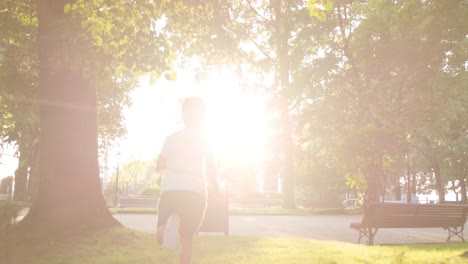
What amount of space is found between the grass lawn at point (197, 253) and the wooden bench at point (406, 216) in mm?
2255

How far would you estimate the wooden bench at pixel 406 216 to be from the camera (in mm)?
10734

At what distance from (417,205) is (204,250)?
6.00 meters

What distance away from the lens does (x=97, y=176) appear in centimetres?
947

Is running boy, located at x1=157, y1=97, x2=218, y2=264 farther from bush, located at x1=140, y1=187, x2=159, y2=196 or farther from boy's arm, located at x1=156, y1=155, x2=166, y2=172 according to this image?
bush, located at x1=140, y1=187, x2=159, y2=196

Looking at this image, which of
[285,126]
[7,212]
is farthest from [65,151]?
[285,126]

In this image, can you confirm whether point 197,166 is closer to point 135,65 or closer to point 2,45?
point 135,65

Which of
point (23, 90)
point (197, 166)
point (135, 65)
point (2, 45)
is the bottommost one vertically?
point (197, 166)

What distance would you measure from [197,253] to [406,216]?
19.7 feet

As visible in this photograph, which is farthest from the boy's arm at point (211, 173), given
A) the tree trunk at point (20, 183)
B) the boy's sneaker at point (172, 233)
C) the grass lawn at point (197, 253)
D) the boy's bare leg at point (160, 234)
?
the tree trunk at point (20, 183)

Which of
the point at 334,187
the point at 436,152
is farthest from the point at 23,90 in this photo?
the point at 436,152

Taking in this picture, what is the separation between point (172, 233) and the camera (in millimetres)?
4070

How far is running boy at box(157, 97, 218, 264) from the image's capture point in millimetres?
4188

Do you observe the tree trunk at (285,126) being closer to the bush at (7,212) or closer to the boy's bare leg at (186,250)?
the bush at (7,212)

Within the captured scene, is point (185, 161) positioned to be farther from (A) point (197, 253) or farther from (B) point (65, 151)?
(B) point (65, 151)
